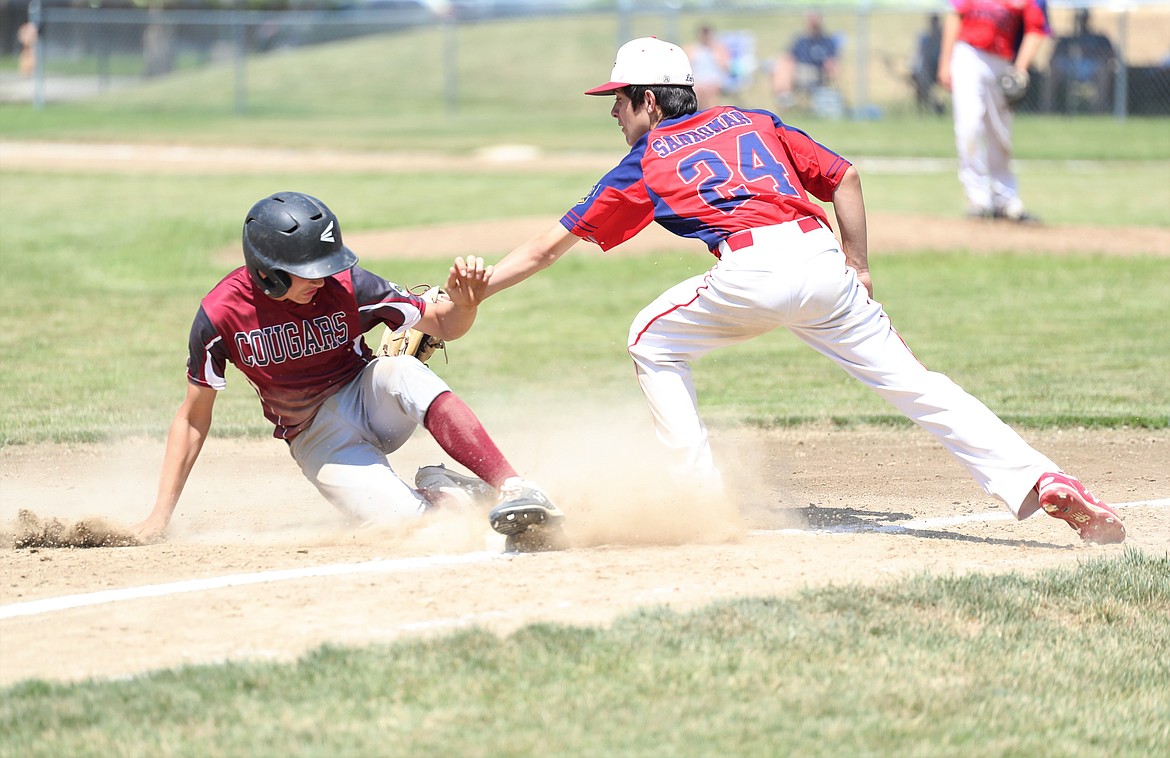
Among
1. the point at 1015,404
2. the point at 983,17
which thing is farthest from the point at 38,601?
the point at 983,17

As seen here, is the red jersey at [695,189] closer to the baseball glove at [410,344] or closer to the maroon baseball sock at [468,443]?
the maroon baseball sock at [468,443]

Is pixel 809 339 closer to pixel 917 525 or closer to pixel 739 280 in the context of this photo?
pixel 739 280

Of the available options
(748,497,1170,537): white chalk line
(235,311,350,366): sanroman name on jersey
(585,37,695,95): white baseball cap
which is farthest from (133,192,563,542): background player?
(748,497,1170,537): white chalk line

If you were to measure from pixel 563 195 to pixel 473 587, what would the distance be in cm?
1375

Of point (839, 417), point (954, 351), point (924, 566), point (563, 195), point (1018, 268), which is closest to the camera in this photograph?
point (924, 566)

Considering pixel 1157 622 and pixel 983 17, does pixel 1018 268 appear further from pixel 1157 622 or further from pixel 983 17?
pixel 1157 622

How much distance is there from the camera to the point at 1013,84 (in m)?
13.2

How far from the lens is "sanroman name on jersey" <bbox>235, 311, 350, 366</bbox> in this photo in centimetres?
538

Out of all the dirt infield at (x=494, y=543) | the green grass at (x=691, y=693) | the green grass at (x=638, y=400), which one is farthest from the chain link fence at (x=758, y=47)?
the green grass at (x=691, y=693)

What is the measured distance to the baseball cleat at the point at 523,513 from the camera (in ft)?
16.1

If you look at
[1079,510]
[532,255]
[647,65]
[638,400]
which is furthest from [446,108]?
[1079,510]

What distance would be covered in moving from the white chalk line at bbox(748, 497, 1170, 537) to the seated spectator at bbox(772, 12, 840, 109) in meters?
25.3

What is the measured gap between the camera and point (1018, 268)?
1294cm

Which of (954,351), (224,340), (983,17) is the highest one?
(983,17)
